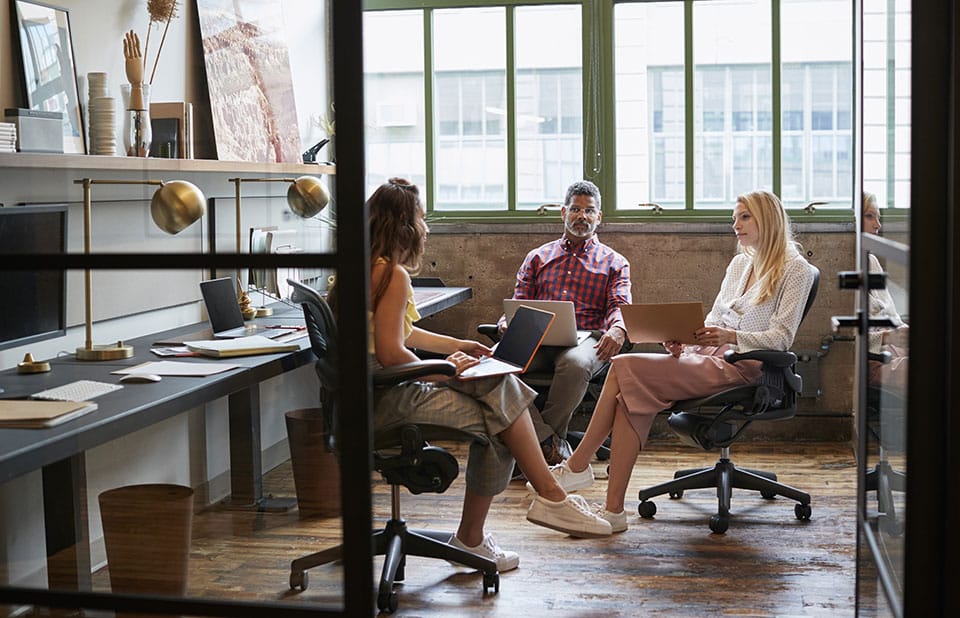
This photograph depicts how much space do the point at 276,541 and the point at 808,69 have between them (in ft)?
13.8

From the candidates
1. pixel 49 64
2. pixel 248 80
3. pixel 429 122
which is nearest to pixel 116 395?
pixel 49 64

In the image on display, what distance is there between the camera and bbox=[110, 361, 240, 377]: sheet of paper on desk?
297 centimetres

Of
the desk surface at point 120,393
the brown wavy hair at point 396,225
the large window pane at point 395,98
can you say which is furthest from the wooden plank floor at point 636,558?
the large window pane at point 395,98

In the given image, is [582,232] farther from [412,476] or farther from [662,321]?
[412,476]

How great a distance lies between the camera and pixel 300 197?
3117mm

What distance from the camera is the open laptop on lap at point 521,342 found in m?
3.62

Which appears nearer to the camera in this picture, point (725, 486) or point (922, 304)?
point (922, 304)

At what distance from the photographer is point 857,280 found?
241cm

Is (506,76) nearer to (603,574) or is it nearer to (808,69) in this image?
(808,69)

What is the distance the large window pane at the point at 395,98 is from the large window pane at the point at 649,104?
1.08 meters

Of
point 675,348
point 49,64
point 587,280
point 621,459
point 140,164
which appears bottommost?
point 621,459

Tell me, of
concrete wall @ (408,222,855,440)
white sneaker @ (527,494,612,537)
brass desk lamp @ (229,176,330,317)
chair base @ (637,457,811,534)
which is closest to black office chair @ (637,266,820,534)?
chair base @ (637,457,811,534)

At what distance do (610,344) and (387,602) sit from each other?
1.95 m

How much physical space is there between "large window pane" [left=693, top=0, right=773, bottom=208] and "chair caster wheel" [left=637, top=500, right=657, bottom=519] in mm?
2015
